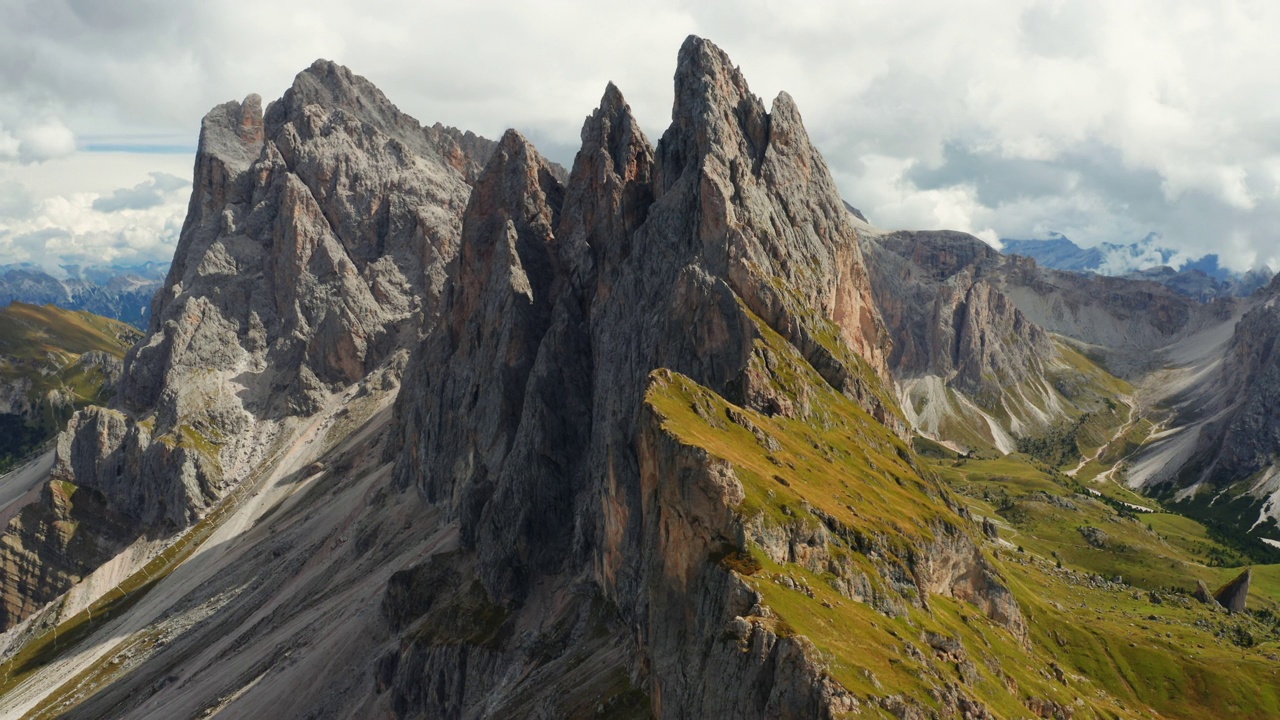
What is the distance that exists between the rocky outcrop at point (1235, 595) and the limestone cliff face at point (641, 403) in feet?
329

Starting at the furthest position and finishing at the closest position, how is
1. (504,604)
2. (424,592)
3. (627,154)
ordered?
(627,154), (424,592), (504,604)

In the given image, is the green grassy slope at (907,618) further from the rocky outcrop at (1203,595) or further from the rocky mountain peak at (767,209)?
the rocky outcrop at (1203,595)

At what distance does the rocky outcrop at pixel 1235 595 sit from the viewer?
190 m

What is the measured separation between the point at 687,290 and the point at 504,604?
6234cm

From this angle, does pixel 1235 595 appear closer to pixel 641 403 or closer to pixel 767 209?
pixel 767 209

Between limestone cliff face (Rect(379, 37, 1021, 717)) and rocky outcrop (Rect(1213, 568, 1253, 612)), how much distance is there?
10024 centimetres

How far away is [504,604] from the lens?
142 metres

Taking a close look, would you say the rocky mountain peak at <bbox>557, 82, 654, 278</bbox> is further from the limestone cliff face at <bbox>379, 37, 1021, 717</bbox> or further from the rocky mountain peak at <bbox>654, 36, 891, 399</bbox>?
the rocky mountain peak at <bbox>654, 36, 891, 399</bbox>

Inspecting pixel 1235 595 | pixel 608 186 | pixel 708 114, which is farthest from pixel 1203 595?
pixel 608 186

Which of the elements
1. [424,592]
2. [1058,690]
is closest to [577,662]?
[424,592]

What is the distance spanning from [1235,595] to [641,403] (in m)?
173

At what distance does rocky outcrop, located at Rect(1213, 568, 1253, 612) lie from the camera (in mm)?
189875

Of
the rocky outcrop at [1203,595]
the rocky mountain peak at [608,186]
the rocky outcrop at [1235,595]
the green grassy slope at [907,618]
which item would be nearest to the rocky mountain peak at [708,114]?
the rocky mountain peak at [608,186]

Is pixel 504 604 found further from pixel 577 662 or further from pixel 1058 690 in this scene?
pixel 1058 690
